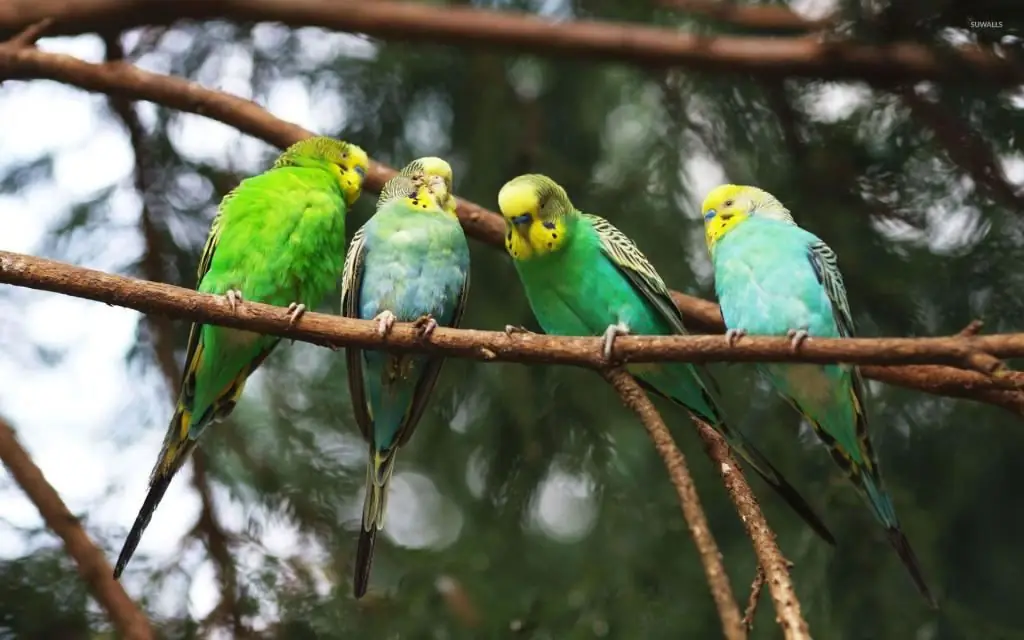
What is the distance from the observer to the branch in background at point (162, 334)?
3469mm

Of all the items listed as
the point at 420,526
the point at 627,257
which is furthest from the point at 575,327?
the point at 420,526

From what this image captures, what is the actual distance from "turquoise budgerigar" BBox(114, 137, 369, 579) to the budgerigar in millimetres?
553

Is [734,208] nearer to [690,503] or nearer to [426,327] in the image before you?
[690,503]

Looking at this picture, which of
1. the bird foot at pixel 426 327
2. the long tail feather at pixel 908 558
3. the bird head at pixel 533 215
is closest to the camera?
the bird foot at pixel 426 327

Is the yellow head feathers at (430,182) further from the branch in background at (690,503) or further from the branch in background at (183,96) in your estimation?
the branch in background at (690,503)

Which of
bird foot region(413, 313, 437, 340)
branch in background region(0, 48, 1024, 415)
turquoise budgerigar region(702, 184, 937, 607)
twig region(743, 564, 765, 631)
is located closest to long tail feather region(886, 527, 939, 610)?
turquoise budgerigar region(702, 184, 937, 607)

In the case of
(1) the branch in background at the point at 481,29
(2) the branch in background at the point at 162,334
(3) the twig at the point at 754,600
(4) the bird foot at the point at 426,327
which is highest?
(4) the bird foot at the point at 426,327

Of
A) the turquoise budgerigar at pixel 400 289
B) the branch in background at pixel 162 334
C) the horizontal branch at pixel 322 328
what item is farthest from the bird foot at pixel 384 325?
the branch in background at pixel 162 334

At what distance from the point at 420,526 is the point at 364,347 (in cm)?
303

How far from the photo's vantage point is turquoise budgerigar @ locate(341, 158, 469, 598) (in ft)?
9.14

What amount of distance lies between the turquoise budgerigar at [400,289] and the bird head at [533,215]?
0.85 feet

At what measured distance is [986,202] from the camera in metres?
3.19

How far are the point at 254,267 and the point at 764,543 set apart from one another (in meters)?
1.52

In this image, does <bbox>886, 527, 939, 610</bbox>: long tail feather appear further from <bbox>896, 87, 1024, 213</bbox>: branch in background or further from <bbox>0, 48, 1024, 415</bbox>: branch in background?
<bbox>896, 87, 1024, 213</bbox>: branch in background
